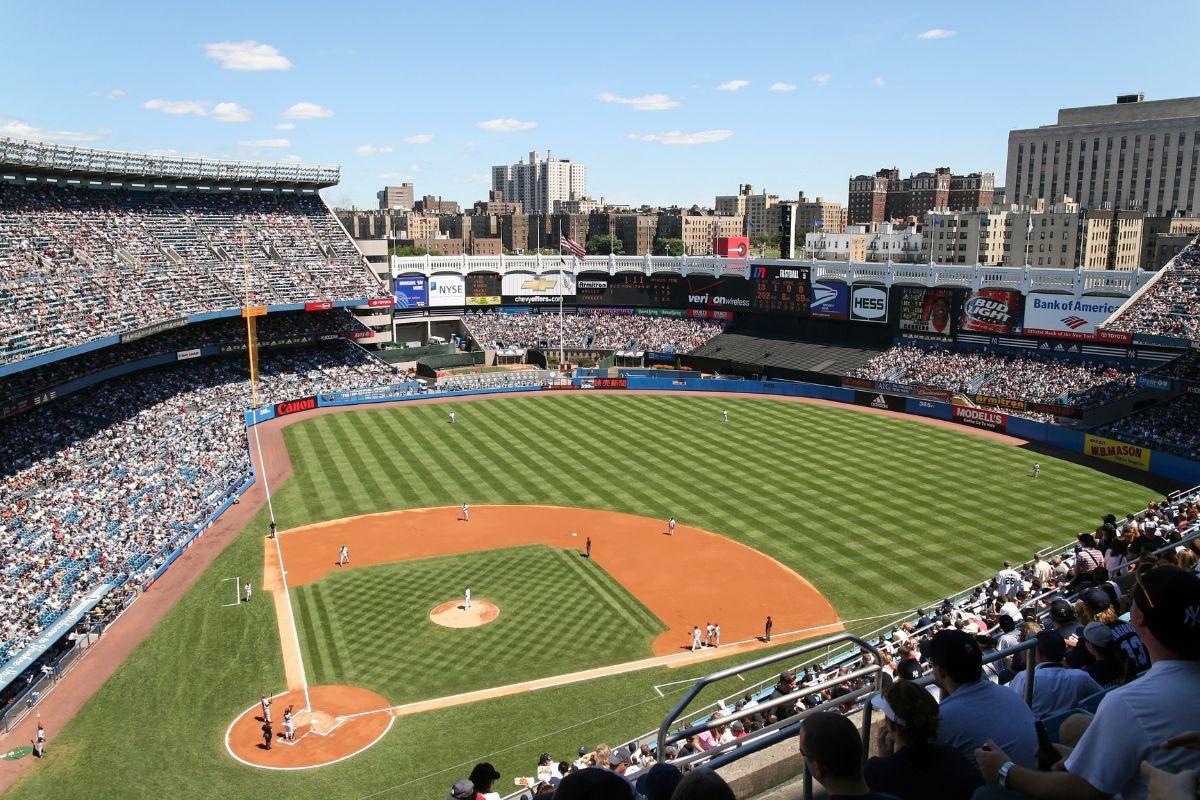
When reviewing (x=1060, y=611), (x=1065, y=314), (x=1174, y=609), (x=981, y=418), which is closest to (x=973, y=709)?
(x=1174, y=609)

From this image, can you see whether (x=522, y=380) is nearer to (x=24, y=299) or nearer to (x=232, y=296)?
(x=232, y=296)

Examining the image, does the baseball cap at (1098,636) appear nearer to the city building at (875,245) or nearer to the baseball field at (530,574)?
the baseball field at (530,574)

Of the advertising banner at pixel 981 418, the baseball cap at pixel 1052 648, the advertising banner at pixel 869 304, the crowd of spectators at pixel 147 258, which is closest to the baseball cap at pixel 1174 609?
the baseball cap at pixel 1052 648

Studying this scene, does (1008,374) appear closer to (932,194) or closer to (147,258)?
(147,258)

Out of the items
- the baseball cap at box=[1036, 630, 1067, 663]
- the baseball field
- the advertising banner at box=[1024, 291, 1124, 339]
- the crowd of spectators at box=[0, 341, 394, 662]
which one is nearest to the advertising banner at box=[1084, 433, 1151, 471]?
the baseball field

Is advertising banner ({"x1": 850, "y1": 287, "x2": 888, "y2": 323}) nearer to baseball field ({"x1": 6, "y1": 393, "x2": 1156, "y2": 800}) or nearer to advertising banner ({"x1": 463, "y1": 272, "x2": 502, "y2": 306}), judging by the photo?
baseball field ({"x1": 6, "y1": 393, "x2": 1156, "y2": 800})
